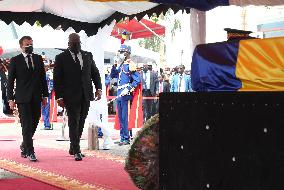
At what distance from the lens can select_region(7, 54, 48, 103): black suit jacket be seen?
338 inches

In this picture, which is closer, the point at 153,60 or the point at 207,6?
the point at 207,6

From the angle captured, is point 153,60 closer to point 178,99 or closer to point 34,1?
point 34,1

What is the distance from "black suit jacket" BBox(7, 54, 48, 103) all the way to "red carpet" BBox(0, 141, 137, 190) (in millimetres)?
1007

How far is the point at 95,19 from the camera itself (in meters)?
10.2

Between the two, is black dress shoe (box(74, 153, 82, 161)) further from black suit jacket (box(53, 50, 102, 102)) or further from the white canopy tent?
the white canopy tent

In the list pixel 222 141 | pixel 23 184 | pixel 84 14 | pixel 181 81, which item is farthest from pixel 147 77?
pixel 222 141

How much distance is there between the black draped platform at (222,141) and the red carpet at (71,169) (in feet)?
6.85

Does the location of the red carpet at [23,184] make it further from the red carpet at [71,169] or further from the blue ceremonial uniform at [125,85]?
the blue ceremonial uniform at [125,85]

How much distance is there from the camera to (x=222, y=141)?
3783 mm

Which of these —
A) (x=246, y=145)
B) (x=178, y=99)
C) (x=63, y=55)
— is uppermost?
(x=63, y=55)

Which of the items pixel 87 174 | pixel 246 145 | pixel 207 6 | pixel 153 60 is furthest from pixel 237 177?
pixel 153 60

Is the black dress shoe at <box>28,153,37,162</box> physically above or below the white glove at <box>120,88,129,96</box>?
below

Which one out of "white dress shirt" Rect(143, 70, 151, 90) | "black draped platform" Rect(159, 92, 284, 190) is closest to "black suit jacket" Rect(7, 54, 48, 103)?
"black draped platform" Rect(159, 92, 284, 190)

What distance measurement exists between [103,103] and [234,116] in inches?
261
